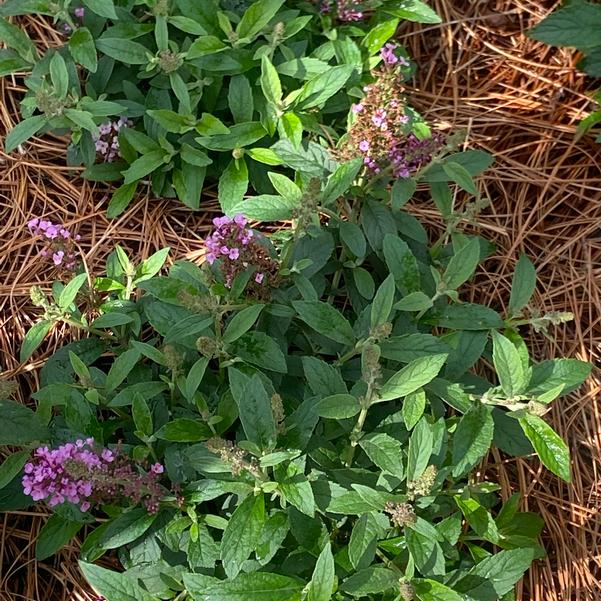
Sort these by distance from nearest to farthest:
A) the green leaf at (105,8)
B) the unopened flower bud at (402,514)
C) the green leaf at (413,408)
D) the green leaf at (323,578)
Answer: the green leaf at (323,578) → the unopened flower bud at (402,514) → the green leaf at (413,408) → the green leaf at (105,8)

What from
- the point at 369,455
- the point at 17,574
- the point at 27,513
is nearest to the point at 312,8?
the point at 369,455

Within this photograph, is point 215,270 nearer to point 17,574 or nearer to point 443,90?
point 17,574

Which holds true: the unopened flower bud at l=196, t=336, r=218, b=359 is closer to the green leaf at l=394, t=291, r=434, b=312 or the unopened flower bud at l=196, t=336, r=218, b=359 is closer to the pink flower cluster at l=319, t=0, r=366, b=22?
the green leaf at l=394, t=291, r=434, b=312

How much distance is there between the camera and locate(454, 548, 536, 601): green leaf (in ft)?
5.39

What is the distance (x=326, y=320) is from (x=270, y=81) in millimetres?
798

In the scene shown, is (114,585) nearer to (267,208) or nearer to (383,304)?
(383,304)

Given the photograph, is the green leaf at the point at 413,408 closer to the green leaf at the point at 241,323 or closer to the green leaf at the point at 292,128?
the green leaf at the point at 241,323

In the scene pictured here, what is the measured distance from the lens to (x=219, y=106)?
2.35m

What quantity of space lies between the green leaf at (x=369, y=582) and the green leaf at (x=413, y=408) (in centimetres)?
34

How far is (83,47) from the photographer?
2191mm

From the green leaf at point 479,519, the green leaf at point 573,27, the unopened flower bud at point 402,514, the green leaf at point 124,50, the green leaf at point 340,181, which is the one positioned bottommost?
the green leaf at point 479,519

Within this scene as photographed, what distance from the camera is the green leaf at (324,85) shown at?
2176 millimetres

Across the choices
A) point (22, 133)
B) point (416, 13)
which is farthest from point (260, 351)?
point (416, 13)

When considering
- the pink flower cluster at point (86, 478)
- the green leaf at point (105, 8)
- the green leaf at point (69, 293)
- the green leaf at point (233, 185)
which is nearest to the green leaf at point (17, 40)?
the green leaf at point (105, 8)
